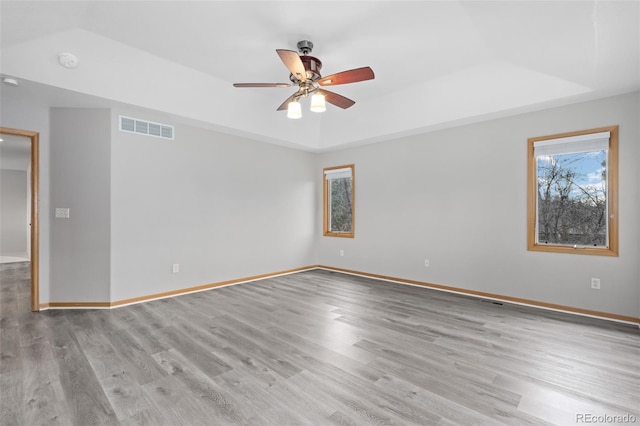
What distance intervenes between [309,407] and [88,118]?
418cm

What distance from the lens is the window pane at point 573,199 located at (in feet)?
11.7

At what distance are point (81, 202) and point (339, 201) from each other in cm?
424

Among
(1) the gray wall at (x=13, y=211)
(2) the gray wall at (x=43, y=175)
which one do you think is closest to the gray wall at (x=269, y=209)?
(2) the gray wall at (x=43, y=175)

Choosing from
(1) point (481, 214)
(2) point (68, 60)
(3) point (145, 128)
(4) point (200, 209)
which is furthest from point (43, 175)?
(1) point (481, 214)

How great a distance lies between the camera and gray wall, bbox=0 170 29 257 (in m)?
8.70

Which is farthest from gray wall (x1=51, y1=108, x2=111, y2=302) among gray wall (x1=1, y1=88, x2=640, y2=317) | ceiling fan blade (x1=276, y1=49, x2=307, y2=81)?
ceiling fan blade (x1=276, y1=49, x2=307, y2=81)

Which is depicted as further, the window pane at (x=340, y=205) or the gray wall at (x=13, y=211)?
the gray wall at (x=13, y=211)

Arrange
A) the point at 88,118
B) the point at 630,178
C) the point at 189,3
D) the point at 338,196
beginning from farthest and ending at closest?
the point at 338,196 → the point at 88,118 → the point at 630,178 → the point at 189,3

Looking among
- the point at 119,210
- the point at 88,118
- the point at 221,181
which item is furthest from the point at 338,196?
the point at 88,118

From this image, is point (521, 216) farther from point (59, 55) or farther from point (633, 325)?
point (59, 55)

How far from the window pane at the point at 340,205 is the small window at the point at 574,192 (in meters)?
3.04

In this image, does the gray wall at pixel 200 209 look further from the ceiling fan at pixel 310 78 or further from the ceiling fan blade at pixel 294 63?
the ceiling fan blade at pixel 294 63

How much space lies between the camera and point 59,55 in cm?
308

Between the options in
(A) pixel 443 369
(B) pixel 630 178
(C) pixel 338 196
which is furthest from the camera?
(C) pixel 338 196
